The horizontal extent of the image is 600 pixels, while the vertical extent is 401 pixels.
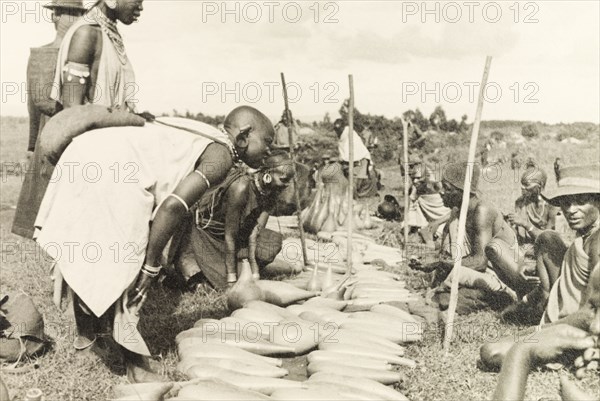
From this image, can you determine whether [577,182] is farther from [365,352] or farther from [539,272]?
[365,352]

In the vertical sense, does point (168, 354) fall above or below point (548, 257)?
below

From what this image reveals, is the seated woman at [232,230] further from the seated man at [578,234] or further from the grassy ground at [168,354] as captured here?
the seated man at [578,234]

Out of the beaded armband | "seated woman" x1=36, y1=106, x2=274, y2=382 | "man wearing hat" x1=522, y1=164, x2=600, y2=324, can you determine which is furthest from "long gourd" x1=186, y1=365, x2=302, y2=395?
the beaded armband

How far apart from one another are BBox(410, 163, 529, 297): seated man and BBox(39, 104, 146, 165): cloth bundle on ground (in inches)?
119

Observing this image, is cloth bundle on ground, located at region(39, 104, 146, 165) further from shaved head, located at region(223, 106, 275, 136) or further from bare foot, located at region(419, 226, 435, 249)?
bare foot, located at region(419, 226, 435, 249)

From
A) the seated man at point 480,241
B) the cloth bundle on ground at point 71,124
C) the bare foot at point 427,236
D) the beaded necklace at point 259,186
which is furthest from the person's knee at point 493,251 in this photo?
the bare foot at point 427,236

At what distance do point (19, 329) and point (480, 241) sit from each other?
3.69 m

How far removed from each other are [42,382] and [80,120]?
153 centimetres

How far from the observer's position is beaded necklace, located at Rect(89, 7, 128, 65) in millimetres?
4012

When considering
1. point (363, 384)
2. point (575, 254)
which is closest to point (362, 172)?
point (575, 254)

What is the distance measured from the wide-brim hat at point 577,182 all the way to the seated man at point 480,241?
3.96 feet

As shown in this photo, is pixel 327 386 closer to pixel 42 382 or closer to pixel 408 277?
pixel 42 382

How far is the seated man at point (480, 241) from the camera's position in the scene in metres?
5.06

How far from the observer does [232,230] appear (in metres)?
5.87
